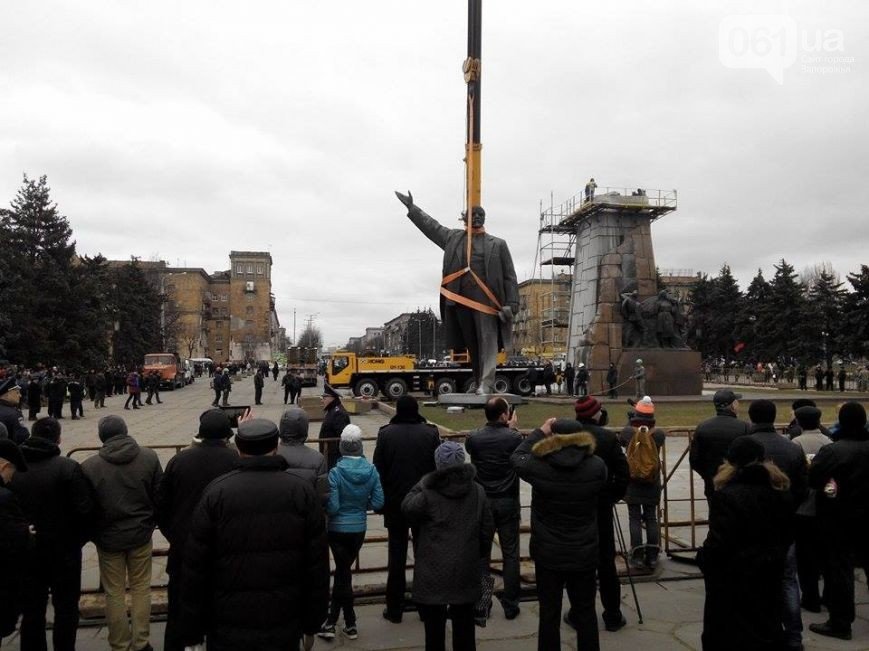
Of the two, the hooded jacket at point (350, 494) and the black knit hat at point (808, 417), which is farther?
the black knit hat at point (808, 417)

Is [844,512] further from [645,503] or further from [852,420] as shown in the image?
[645,503]

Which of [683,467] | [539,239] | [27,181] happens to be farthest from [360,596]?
[27,181]

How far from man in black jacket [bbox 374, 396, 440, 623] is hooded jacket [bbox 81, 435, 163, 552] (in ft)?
5.23

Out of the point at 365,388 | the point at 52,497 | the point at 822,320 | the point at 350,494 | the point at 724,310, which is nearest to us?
the point at 52,497

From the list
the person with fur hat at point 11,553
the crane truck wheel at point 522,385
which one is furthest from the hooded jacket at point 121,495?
the crane truck wheel at point 522,385

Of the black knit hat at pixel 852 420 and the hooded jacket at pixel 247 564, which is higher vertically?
the black knit hat at pixel 852 420

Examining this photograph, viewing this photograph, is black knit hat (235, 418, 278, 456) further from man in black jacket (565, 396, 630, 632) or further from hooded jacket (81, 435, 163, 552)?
man in black jacket (565, 396, 630, 632)

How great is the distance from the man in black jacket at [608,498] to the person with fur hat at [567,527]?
667 mm

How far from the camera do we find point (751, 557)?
3.83 m

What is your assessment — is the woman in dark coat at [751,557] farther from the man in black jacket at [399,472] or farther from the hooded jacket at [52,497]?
the hooded jacket at [52,497]

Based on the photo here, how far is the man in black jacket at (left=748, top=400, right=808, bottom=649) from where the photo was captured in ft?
14.9

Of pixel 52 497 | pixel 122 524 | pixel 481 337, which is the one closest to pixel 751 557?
pixel 122 524

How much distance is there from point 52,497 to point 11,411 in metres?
3.16

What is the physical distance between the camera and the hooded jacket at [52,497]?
4.24 m
